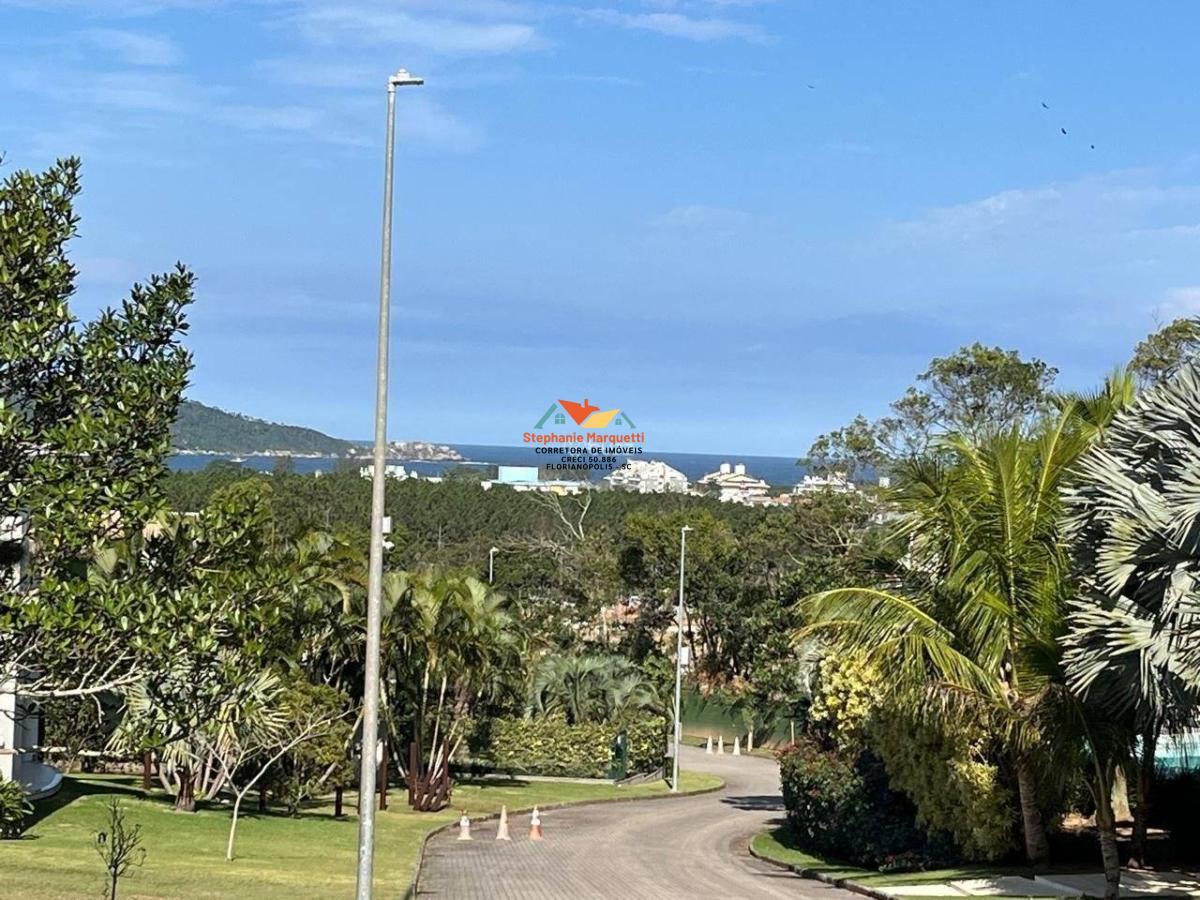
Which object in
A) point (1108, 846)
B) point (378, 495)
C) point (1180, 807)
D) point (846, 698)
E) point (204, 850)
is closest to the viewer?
point (378, 495)

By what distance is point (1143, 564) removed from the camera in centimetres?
1836

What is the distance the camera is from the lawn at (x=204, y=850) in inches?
838

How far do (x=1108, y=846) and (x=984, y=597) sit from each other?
399cm

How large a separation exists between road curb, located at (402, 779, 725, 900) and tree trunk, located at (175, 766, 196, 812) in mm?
5150

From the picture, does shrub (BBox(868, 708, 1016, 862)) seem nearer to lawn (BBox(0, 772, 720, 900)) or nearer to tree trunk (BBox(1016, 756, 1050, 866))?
tree trunk (BBox(1016, 756, 1050, 866))

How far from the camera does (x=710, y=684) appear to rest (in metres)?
74.9

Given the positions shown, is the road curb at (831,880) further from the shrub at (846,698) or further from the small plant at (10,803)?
the small plant at (10,803)

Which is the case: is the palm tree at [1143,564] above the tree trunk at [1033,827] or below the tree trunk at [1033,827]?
above

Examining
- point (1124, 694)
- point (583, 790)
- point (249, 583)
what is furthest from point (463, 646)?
point (249, 583)

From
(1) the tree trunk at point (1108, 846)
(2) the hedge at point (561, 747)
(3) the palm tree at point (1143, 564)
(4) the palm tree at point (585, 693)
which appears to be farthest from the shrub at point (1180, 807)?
(4) the palm tree at point (585, 693)

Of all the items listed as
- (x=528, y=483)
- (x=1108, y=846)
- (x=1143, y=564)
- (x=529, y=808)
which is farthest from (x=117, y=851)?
(x=528, y=483)

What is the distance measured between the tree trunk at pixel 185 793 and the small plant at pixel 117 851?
3.76m

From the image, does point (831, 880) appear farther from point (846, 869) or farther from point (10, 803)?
point (10, 803)

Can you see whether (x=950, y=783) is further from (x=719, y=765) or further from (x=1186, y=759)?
(x=719, y=765)
